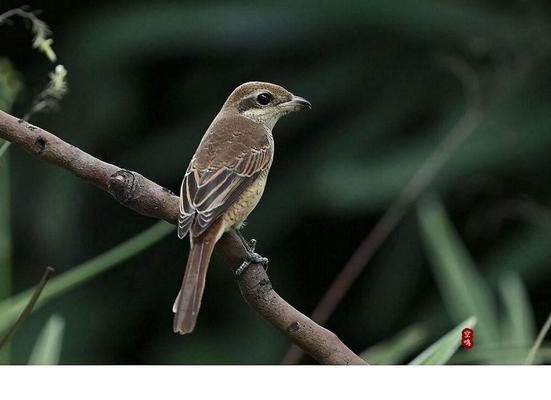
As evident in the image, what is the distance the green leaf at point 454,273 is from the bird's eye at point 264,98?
2.25ft

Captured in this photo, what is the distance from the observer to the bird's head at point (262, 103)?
264 cm

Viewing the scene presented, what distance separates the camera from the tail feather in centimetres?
181

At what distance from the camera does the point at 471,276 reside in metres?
2.99

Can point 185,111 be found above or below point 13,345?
above

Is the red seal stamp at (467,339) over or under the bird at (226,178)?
under

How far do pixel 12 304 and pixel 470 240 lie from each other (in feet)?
4.94

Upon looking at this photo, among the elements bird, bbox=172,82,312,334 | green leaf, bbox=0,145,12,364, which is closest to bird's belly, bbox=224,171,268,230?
bird, bbox=172,82,312,334

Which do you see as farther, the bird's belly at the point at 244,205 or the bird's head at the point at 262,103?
the bird's head at the point at 262,103

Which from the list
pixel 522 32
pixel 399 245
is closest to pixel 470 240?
pixel 399 245

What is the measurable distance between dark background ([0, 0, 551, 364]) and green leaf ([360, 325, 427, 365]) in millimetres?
100

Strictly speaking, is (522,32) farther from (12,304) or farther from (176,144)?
(12,304)

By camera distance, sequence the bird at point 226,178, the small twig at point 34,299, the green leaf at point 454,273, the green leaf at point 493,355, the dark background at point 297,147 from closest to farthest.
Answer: the small twig at point 34,299, the bird at point 226,178, the green leaf at point 493,355, the green leaf at point 454,273, the dark background at point 297,147

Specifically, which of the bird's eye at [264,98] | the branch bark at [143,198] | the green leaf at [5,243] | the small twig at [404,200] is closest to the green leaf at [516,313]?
the small twig at [404,200]

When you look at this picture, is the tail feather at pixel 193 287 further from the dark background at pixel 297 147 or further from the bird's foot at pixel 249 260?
the dark background at pixel 297 147
